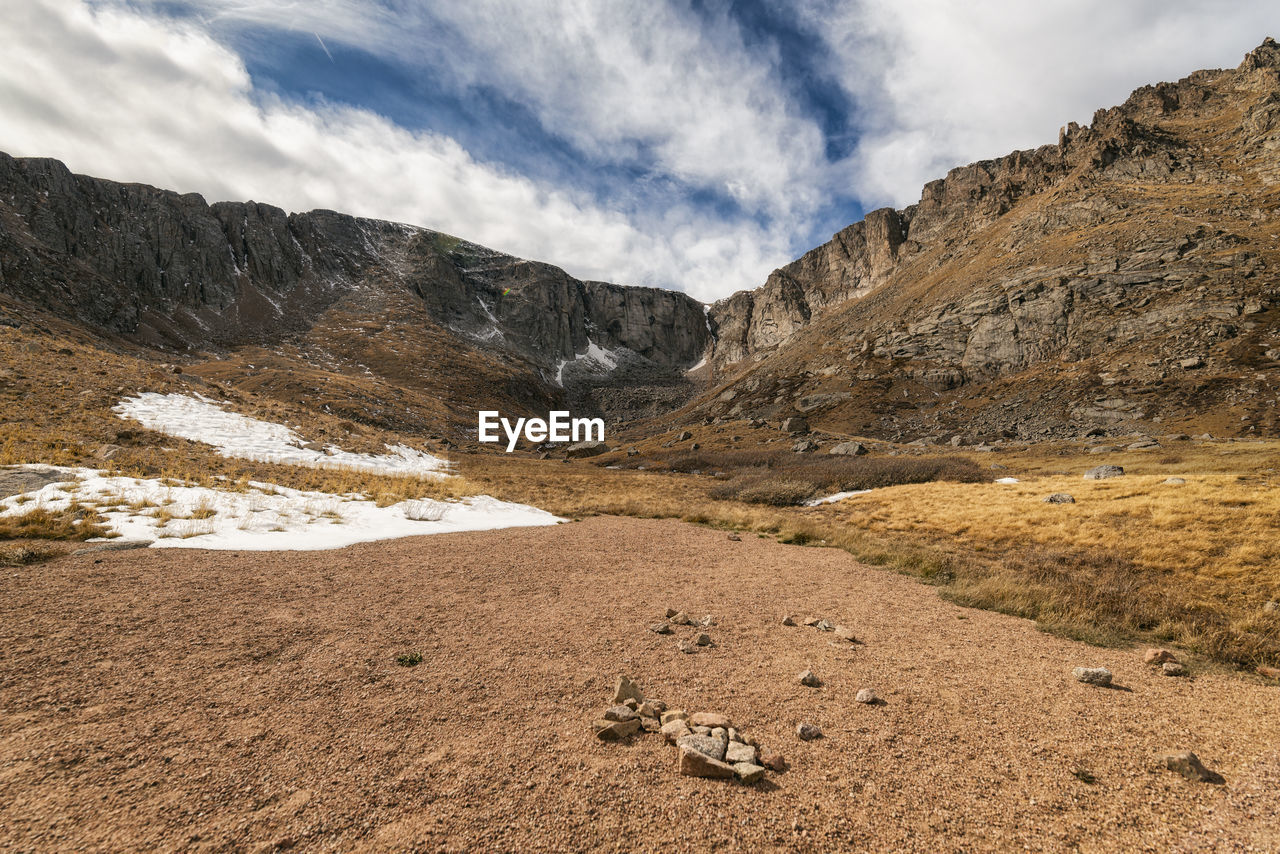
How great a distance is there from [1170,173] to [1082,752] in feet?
377

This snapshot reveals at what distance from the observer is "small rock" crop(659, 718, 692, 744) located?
14.5 ft

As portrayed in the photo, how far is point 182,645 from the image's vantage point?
5.61 metres

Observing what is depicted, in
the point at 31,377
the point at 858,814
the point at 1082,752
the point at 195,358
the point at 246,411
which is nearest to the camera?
the point at 858,814

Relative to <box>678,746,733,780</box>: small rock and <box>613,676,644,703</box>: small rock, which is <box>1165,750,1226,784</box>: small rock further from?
<box>613,676,644,703</box>: small rock

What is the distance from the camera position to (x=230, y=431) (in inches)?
874

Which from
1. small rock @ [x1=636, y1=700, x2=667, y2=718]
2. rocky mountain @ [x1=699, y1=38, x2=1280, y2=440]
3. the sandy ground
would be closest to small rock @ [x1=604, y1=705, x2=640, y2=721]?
small rock @ [x1=636, y1=700, x2=667, y2=718]

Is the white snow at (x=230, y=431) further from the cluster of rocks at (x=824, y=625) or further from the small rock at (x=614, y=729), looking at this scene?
the small rock at (x=614, y=729)

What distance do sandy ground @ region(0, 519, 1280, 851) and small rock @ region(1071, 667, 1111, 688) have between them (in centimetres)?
20

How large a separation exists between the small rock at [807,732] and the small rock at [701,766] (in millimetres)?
1023

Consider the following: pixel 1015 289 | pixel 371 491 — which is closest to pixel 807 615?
pixel 371 491

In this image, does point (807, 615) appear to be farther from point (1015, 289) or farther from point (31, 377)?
point (1015, 289)

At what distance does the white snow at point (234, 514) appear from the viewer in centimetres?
981

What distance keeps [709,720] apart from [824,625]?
13.2 feet

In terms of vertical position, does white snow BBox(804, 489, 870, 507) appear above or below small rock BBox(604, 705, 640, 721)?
below
